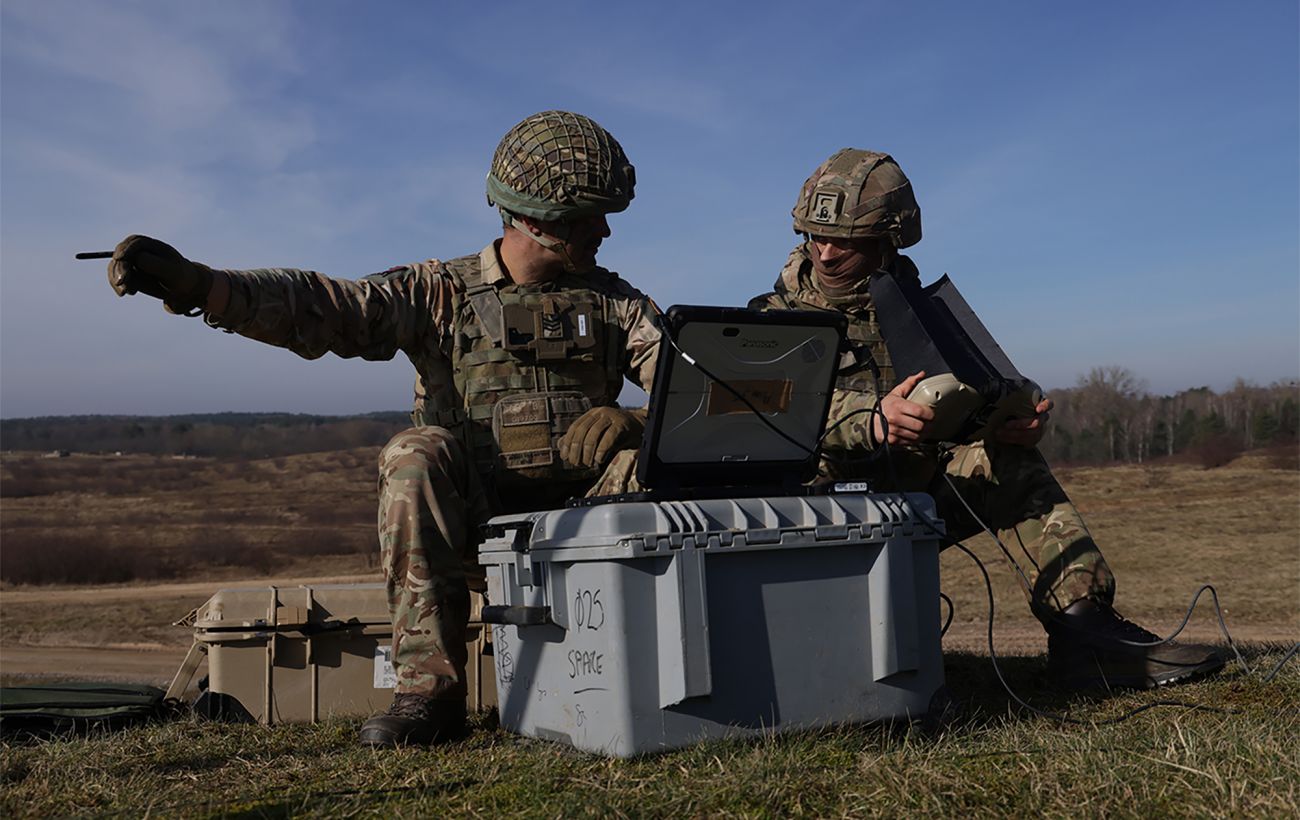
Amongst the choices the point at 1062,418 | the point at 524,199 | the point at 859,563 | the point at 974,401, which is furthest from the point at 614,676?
the point at 1062,418

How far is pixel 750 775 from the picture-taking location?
9.75 feet

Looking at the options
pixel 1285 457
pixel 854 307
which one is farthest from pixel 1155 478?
pixel 854 307

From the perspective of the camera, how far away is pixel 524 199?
4.81 meters

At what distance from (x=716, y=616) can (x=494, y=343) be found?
1.79 meters

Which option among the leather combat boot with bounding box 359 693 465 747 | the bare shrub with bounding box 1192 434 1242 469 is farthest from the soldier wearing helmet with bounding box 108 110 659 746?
the bare shrub with bounding box 1192 434 1242 469

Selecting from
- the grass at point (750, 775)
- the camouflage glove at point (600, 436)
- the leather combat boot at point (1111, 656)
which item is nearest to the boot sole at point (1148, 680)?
the leather combat boot at point (1111, 656)

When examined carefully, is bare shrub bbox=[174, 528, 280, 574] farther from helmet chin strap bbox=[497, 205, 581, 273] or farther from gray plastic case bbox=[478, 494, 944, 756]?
gray plastic case bbox=[478, 494, 944, 756]

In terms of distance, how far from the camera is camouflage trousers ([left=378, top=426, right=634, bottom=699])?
4008 mm

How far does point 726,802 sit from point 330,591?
8.82ft

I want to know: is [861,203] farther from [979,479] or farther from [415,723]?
[415,723]

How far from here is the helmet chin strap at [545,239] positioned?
15.9 feet

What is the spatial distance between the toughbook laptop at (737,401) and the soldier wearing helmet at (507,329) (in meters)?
0.79

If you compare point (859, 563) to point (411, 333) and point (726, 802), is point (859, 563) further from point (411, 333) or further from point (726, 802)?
point (411, 333)

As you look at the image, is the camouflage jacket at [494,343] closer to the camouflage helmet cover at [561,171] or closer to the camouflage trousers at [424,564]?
the camouflage helmet cover at [561,171]
